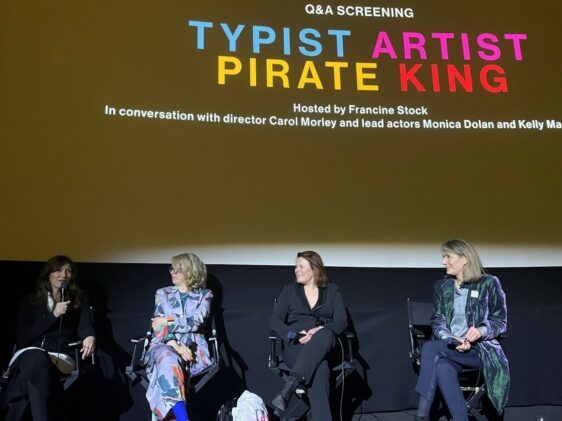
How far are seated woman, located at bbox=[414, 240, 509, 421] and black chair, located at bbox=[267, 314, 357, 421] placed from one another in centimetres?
43

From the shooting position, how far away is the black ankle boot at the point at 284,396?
2967 millimetres

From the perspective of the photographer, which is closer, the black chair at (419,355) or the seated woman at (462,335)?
the seated woman at (462,335)

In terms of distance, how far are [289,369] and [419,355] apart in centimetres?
82

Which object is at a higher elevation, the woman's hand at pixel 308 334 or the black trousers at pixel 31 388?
the woman's hand at pixel 308 334

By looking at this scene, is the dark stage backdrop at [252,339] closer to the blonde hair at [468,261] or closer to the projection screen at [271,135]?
the projection screen at [271,135]

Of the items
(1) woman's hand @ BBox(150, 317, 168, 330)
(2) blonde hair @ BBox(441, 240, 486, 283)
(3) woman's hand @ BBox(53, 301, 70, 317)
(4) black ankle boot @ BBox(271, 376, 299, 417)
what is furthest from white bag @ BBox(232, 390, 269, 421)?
(2) blonde hair @ BBox(441, 240, 486, 283)

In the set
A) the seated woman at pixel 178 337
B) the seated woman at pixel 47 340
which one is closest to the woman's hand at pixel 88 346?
the seated woman at pixel 47 340

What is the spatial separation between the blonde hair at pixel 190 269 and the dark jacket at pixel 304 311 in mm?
512

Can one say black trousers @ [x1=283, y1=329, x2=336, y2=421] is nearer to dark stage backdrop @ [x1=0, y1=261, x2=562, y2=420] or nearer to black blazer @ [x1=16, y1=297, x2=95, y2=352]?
dark stage backdrop @ [x1=0, y1=261, x2=562, y2=420]

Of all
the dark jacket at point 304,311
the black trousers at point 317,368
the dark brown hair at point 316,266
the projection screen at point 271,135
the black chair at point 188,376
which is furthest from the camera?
the projection screen at point 271,135

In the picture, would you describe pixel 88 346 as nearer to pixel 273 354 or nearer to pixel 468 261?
pixel 273 354

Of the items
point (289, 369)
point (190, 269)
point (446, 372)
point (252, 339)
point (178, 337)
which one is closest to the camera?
point (446, 372)

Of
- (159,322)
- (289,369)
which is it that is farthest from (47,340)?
(289,369)

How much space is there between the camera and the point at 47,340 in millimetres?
3262
